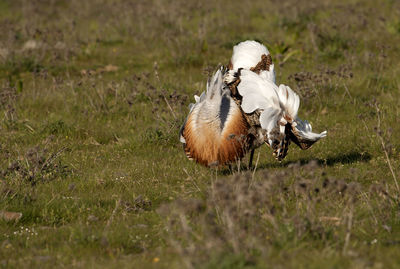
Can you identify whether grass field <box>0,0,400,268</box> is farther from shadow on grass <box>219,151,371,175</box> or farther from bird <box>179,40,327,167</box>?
bird <box>179,40,327,167</box>

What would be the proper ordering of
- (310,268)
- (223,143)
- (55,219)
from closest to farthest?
1. (310,268)
2. (55,219)
3. (223,143)

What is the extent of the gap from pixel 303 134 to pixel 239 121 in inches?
22.8

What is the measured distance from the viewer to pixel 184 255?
3.17 m

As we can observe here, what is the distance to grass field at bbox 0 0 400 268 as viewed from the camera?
377 centimetres

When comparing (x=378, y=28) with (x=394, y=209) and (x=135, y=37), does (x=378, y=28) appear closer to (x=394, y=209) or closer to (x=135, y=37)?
(x=135, y=37)

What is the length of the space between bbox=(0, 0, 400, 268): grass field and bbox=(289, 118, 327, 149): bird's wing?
214 mm

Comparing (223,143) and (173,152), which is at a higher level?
(223,143)

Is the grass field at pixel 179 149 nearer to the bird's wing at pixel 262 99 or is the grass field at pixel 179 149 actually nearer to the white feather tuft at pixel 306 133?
the white feather tuft at pixel 306 133

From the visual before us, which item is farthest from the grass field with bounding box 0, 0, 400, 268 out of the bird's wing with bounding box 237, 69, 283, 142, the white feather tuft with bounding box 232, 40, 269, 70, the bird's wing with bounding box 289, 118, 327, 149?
the white feather tuft with bounding box 232, 40, 269, 70

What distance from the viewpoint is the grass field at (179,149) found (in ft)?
12.4

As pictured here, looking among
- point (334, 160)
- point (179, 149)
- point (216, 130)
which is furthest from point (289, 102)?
point (179, 149)

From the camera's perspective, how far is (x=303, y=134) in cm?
537

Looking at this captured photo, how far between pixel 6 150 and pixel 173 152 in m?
1.83

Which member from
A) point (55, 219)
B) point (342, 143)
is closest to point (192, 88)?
point (342, 143)
